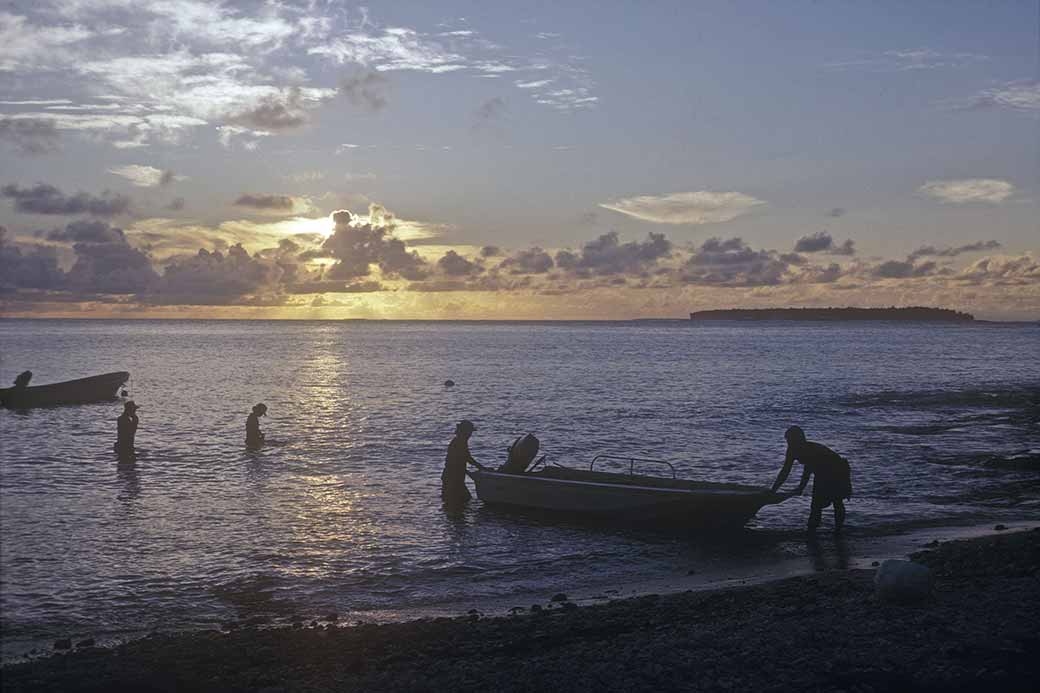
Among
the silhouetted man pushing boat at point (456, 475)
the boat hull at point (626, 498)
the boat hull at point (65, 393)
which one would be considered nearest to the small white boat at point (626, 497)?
the boat hull at point (626, 498)

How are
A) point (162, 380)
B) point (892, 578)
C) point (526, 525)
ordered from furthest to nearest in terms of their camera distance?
point (162, 380), point (526, 525), point (892, 578)

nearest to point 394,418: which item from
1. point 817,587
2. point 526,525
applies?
point 526,525

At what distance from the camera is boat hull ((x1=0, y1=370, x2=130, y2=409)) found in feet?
158

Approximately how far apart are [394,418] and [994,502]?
32.1m

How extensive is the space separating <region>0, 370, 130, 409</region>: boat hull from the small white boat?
128 ft

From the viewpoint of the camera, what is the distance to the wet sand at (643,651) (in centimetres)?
949

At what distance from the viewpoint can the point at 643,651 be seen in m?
10.5

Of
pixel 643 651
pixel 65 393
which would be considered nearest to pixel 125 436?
pixel 643 651

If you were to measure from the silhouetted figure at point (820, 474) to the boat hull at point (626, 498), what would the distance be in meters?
0.98

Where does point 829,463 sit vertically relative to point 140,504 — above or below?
above

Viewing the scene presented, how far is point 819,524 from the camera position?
60.6 ft

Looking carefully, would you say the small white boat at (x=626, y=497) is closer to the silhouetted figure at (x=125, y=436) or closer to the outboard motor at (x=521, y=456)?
the outboard motor at (x=521, y=456)

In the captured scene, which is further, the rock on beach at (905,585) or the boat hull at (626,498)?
the boat hull at (626,498)

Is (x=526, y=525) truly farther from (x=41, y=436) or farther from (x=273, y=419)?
(x=273, y=419)
